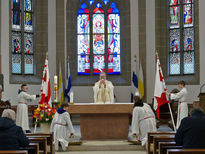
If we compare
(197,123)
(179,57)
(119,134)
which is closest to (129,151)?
(119,134)

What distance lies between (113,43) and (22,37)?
4.27 meters

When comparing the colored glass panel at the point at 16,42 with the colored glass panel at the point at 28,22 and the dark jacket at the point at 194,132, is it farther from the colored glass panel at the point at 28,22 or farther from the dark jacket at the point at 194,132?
the dark jacket at the point at 194,132

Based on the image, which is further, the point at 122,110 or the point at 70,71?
the point at 70,71

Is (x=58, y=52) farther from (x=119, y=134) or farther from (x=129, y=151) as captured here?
(x=129, y=151)

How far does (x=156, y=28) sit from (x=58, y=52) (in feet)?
14.8

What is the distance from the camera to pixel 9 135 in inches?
271

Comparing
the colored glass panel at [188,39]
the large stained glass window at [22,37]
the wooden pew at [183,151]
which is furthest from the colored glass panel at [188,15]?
the wooden pew at [183,151]

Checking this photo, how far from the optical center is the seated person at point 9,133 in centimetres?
688

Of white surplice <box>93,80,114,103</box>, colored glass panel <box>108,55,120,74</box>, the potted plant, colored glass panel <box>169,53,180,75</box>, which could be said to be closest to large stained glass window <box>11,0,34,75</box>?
colored glass panel <box>108,55,120,74</box>

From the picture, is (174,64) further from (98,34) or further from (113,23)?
(98,34)

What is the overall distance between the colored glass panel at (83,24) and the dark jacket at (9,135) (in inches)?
538

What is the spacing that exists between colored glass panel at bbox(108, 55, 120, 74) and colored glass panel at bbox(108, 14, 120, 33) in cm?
123

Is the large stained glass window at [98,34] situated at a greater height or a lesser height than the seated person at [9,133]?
greater

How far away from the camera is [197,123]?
6875 mm
